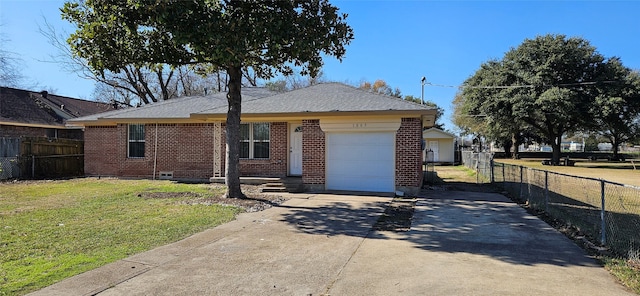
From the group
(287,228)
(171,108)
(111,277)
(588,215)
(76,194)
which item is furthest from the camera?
(171,108)

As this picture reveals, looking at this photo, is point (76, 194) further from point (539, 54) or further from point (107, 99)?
point (539, 54)

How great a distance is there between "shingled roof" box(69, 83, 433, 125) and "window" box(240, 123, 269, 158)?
2.97ft

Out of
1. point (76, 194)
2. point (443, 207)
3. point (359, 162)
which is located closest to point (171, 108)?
point (76, 194)

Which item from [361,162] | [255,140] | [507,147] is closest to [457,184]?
[361,162]

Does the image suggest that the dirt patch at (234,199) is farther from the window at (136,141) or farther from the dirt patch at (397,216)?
the window at (136,141)

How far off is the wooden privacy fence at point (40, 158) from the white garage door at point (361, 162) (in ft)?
43.5

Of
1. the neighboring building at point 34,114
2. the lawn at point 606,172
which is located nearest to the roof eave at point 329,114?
the lawn at point 606,172

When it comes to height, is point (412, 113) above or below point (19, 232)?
above

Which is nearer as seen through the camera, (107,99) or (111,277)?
(111,277)

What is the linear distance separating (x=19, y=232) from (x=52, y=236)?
792 millimetres

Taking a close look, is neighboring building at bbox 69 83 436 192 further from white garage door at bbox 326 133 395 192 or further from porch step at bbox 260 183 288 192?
porch step at bbox 260 183 288 192

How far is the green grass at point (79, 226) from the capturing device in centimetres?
477

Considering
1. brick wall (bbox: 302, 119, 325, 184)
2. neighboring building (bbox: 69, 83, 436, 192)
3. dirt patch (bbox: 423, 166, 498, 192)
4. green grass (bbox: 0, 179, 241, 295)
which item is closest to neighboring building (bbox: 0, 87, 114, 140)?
neighboring building (bbox: 69, 83, 436, 192)

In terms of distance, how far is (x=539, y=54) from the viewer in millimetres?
33875
